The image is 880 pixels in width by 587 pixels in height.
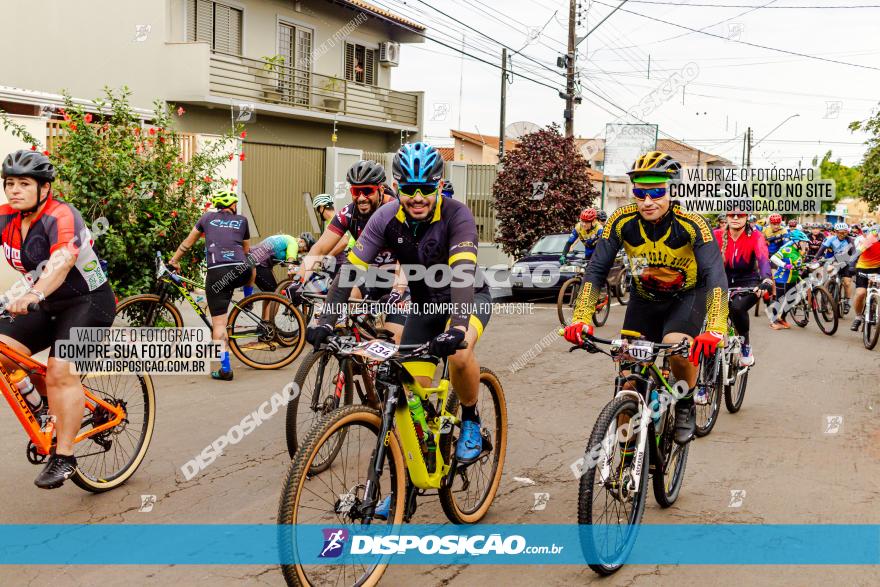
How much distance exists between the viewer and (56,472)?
512 centimetres

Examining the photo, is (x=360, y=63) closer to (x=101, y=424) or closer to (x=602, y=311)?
(x=602, y=311)

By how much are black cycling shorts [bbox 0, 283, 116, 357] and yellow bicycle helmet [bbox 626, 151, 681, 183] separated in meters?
3.49

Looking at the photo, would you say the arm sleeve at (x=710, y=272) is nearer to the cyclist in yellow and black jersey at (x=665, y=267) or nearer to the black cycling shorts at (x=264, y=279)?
the cyclist in yellow and black jersey at (x=665, y=267)

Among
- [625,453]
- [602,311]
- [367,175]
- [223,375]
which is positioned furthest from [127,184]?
[625,453]

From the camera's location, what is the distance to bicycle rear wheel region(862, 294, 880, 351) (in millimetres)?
13398

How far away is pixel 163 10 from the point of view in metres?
20.8

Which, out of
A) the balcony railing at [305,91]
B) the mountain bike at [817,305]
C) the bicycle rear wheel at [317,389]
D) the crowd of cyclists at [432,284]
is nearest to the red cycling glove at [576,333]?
the crowd of cyclists at [432,284]

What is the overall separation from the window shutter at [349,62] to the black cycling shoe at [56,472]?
79.0 ft

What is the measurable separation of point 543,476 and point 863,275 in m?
9.57

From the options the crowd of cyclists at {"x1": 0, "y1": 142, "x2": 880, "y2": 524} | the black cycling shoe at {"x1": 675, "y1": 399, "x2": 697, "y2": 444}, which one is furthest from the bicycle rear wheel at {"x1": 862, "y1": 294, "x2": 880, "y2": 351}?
the black cycling shoe at {"x1": 675, "y1": 399, "x2": 697, "y2": 444}

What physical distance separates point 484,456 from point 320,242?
2882 mm

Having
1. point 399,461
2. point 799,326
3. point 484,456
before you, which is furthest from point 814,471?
point 799,326

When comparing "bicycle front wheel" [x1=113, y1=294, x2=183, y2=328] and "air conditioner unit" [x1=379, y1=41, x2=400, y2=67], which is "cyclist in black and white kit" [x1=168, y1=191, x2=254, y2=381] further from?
"air conditioner unit" [x1=379, y1=41, x2=400, y2=67]

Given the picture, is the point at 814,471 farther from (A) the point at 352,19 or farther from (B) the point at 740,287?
(A) the point at 352,19
